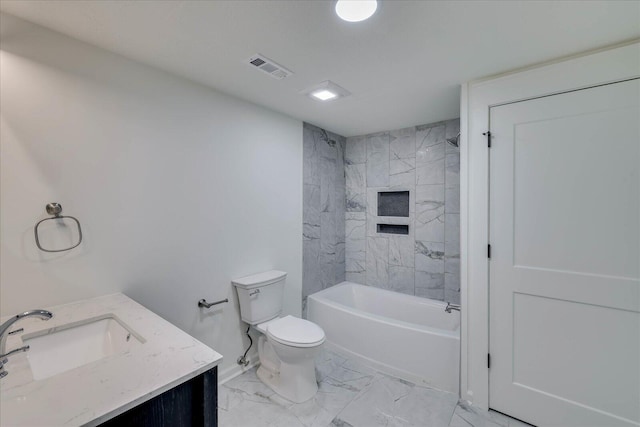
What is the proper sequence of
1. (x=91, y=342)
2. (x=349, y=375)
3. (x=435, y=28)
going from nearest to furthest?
(x=91, y=342)
(x=435, y=28)
(x=349, y=375)

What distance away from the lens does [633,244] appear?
1501 mm

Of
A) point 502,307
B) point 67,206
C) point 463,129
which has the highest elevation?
point 463,129

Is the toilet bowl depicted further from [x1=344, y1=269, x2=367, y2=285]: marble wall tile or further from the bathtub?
[x1=344, y1=269, x2=367, y2=285]: marble wall tile

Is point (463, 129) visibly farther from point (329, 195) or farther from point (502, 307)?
point (329, 195)

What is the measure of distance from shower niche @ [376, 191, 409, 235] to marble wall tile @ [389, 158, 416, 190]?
9 centimetres

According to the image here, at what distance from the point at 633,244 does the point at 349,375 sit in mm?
2040

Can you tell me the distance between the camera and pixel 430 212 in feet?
9.73

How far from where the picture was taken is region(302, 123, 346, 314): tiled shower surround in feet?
9.87

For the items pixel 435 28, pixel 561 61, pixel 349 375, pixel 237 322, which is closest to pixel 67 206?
pixel 237 322

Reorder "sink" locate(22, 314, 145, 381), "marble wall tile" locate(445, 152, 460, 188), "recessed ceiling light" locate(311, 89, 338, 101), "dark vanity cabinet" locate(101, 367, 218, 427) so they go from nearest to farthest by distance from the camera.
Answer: "dark vanity cabinet" locate(101, 367, 218, 427)
"sink" locate(22, 314, 145, 381)
"recessed ceiling light" locate(311, 89, 338, 101)
"marble wall tile" locate(445, 152, 460, 188)

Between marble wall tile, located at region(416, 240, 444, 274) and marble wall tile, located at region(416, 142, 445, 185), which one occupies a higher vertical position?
marble wall tile, located at region(416, 142, 445, 185)

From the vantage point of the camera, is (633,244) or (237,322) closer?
(633,244)

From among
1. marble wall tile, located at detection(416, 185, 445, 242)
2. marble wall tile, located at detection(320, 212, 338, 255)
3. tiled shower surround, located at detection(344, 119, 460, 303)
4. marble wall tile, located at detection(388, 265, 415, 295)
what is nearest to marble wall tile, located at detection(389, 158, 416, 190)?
tiled shower surround, located at detection(344, 119, 460, 303)

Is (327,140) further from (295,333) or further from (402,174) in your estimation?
(295,333)
